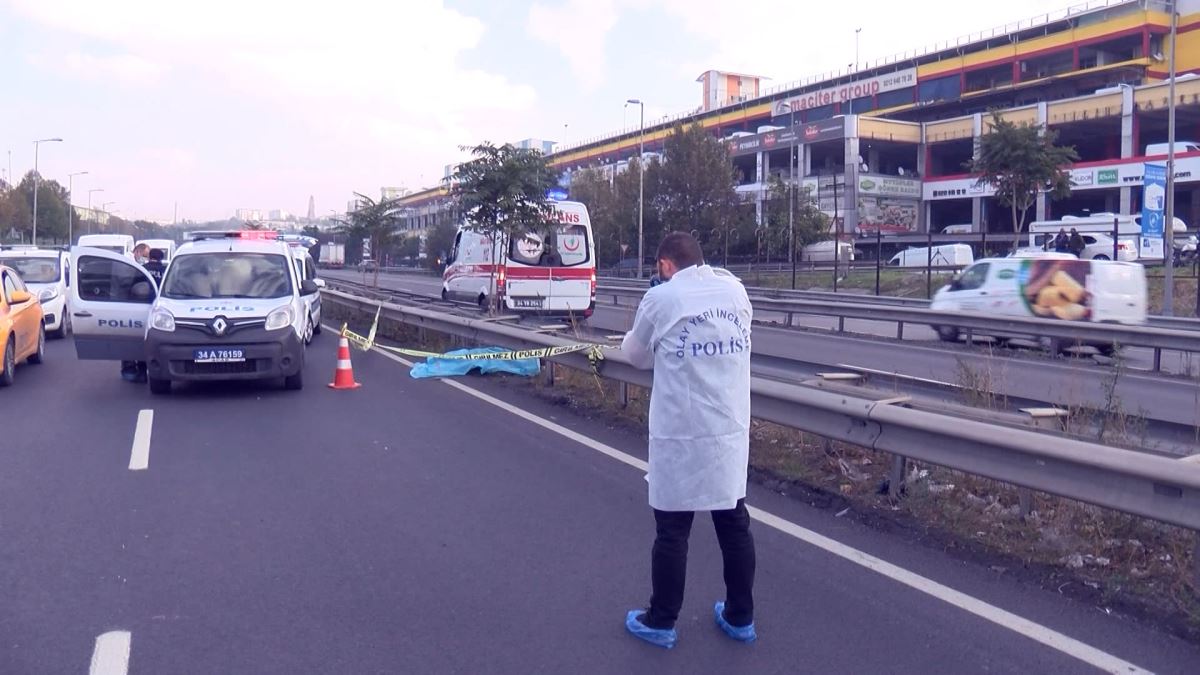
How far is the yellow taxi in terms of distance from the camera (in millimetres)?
13734

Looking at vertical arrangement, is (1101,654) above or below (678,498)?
below

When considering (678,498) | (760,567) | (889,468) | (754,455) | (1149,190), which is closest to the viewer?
(678,498)

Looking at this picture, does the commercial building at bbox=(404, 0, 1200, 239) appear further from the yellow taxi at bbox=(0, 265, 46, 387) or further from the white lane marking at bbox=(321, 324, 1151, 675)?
the white lane marking at bbox=(321, 324, 1151, 675)

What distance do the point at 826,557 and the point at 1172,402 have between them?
8.77 meters

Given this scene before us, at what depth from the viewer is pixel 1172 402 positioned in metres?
13.0

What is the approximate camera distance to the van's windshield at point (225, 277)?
1337cm

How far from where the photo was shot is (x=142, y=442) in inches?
387

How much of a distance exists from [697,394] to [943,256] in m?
41.9

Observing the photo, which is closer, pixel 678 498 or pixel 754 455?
pixel 678 498

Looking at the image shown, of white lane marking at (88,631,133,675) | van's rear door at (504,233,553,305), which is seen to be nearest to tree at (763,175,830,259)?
van's rear door at (504,233,553,305)

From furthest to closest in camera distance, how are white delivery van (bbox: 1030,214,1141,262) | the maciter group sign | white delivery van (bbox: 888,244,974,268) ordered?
the maciter group sign → white delivery van (bbox: 888,244,974,268) → white delivery van (bbox: 1030,214,1141,262)

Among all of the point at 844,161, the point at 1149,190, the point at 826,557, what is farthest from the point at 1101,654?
the point at 844,161

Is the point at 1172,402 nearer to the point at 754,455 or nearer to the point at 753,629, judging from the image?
the point at 754,455

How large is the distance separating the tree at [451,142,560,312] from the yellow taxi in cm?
877
